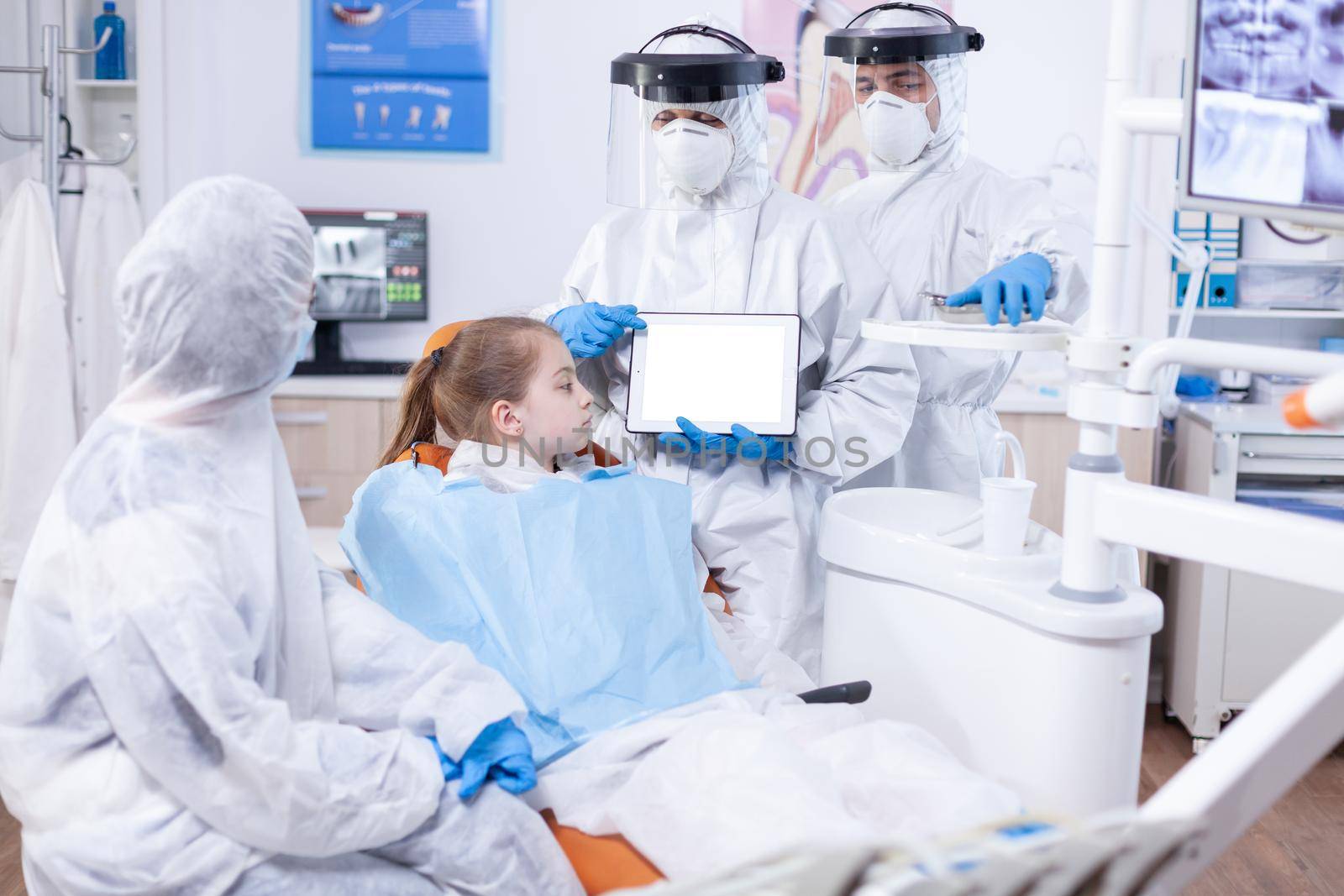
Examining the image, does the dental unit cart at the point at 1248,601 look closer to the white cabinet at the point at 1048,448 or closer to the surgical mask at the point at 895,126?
the white cabinet at the point at 1048,448

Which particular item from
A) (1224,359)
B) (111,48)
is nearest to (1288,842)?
(1224,359)

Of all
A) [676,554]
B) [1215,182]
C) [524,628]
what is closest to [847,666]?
[676,554]

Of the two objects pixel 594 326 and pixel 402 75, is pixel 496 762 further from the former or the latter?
pixel 402 75

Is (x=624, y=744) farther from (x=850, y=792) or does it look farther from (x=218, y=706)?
(x=218, y=706)

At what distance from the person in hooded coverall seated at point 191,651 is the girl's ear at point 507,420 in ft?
2.10

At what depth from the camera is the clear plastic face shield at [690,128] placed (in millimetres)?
1774

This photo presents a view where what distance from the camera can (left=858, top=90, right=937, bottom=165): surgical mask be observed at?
194 centimetres

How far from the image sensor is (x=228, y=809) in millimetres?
1086

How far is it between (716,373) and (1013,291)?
0.50 meters

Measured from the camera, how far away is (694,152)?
182cm

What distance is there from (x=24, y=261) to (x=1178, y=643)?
3.04 metres

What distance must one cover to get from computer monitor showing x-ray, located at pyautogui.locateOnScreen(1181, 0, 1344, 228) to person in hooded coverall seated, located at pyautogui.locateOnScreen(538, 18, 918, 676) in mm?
755

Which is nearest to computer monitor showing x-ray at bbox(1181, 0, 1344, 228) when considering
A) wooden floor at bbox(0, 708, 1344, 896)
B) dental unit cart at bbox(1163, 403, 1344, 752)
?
wooden floor at bbox(0, 708, 1344, 896)

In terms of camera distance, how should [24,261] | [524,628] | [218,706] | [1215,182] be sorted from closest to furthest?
[218,706] → [1215,182] → [524,628] → [24,261]
